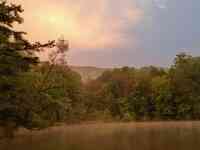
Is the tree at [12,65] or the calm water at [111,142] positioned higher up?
the tree at [12,65]

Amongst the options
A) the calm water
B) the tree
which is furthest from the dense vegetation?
the tree

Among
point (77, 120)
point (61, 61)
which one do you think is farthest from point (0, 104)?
point (77, 120)

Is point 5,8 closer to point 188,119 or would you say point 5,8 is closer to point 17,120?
point 17,120

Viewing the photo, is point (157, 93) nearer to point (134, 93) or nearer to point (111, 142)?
point (134, 93)

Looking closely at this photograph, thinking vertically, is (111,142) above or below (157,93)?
below

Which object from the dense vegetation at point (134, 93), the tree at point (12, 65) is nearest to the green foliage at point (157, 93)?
the dense vegetation at point (134, 93)

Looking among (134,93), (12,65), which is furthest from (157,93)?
(12,65)

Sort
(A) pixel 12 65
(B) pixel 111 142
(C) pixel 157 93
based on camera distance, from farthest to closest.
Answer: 1. (C) pixel 157 93
2. (B) pixel 111 142
3. (A) pixel 12 65

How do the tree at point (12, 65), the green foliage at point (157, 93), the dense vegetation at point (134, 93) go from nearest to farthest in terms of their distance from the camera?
the tree at point (12, 65), the dense vegetation at point (134, 93), the green foliage at point (157, 93)

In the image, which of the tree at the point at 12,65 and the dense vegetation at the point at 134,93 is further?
the dense vegetation at the point at 134,93

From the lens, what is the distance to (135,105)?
100m

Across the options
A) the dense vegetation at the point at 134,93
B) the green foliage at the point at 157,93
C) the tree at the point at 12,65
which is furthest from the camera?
the green foliage at the point at 157,93

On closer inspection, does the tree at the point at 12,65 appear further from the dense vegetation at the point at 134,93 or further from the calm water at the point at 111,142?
the dense vegetation at the point at 134,93

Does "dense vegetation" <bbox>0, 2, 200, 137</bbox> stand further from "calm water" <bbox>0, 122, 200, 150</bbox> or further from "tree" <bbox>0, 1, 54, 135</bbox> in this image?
"tree" <bbox>0, 1, 54, 135</bbox>
